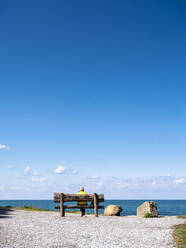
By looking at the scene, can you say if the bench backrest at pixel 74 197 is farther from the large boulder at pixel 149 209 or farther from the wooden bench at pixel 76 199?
the large boulder at pixel 149 209

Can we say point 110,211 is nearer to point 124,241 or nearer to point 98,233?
point 98,233

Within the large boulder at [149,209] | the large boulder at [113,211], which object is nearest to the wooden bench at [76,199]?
the large boulder at [149,209]

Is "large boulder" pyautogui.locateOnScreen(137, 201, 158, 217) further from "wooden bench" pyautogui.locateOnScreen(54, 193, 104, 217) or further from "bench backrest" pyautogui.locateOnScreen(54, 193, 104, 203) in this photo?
"bench backrest" pyautogui.locateOnScreen(54, 193, 104, 203)

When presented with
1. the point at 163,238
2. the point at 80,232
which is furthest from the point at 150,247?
the point at 80,232

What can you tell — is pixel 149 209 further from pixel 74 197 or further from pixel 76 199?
pixel 74 197

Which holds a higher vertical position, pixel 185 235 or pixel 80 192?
pixel 80 192

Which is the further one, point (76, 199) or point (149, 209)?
point (149, 209)

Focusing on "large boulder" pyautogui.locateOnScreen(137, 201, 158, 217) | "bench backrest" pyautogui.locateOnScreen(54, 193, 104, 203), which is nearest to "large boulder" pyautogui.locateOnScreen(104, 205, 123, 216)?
"large boulder" pyautogui.locateOnScreen(137, 201, 158, 217)

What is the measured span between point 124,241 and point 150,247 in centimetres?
125

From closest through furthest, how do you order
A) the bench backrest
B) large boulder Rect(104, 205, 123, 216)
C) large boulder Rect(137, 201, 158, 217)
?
the bench backrest < large boulder Rect(137, 201, 158, 217) < large boulder Rect(104, 205, 123, 216)

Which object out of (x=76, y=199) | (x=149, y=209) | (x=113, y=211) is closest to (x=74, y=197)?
(x=76, y=199)

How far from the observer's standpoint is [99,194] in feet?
65.6

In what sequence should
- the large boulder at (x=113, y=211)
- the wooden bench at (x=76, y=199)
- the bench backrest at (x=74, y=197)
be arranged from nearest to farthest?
the wooden bench at (x=76, y=199), the bench backrest at (x=74, y=197), the large boulder at (x=113, y=211)

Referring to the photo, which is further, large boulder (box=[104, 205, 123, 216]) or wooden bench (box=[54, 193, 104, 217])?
large boulder (box=[104, 205, 123, 216])
